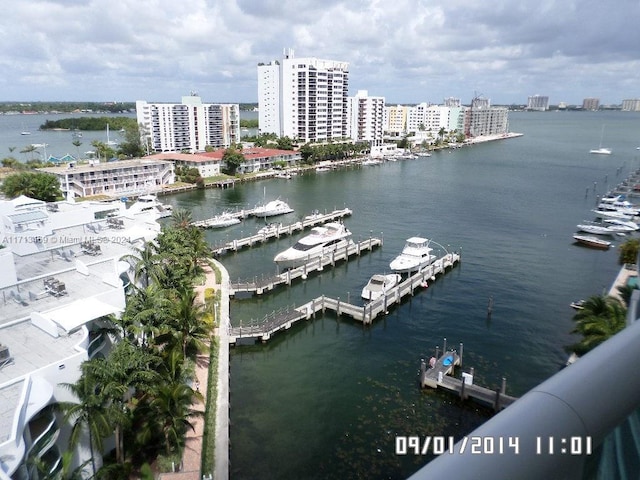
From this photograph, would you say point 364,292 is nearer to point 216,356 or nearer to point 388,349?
point 388,349

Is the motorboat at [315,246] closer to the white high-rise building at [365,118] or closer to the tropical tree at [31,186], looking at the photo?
the tropical tree at [31,186]

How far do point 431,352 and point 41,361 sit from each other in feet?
65.8

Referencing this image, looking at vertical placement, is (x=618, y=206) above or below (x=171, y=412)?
below

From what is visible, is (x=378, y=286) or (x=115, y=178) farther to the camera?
(x=115, y=178)

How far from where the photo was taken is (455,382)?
2420cm

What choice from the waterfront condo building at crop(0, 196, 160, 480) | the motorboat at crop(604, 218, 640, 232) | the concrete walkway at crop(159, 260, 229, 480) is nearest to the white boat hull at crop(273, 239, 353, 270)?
the waterfront condo building at crop(0, 196, 160, 480)

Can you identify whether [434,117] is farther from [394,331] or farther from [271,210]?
[394,331]

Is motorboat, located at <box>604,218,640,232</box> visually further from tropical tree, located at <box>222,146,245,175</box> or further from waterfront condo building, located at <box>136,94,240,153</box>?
waterfront condo building, located at <box>136,94,240,153</box>

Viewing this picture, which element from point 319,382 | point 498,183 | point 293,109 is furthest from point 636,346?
point 293,109

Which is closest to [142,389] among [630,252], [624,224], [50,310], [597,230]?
[50,310]

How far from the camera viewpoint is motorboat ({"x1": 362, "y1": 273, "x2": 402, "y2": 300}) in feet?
114

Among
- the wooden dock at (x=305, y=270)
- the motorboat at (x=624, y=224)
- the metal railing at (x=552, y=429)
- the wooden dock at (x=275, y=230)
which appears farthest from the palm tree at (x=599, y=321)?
the motorboat at (x=624, y=224)

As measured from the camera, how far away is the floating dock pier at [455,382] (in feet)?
75.1

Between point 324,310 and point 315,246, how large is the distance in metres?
11.0
